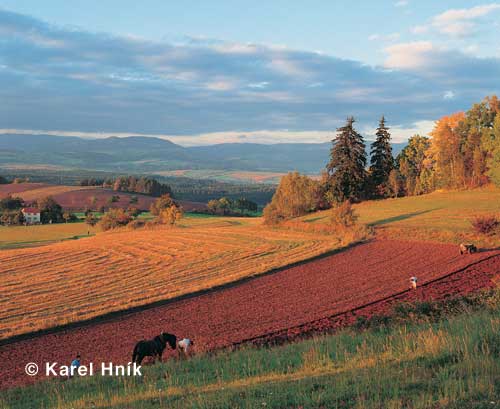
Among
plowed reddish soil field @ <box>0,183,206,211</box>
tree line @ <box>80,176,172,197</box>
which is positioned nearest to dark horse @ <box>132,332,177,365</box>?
plowed reddish soil field @ <box>0,183,206,211</box>

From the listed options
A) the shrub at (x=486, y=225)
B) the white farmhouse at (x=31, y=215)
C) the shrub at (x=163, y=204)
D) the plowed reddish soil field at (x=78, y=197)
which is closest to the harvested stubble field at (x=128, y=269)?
the shrub at (x=486, y=225)

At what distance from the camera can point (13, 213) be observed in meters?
91.0

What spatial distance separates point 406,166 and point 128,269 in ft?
186

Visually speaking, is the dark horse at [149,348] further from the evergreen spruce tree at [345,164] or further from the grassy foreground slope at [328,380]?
the evergreen spruce tree at [345,164]

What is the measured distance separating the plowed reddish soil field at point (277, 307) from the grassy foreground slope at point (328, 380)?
3755 mm

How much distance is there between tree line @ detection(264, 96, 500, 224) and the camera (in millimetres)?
69688

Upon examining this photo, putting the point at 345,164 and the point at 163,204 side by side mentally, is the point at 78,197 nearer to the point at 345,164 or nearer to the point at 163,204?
the point at 163,204

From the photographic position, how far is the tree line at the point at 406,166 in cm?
6969

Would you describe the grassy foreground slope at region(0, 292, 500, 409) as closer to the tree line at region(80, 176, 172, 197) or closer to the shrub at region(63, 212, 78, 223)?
the shrub at region(63, 212, 78, 223)

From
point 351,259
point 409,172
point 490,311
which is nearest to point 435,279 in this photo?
point 351,259

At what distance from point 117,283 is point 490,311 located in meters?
23.1

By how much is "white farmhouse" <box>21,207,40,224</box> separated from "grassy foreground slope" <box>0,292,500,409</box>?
88217 millimetres

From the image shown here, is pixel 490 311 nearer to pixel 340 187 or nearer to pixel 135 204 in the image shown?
pixel 340 187

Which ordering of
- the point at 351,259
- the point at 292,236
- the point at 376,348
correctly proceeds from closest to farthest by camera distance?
the point at 376,348 → the point at 351,259 → the point at 292,236
